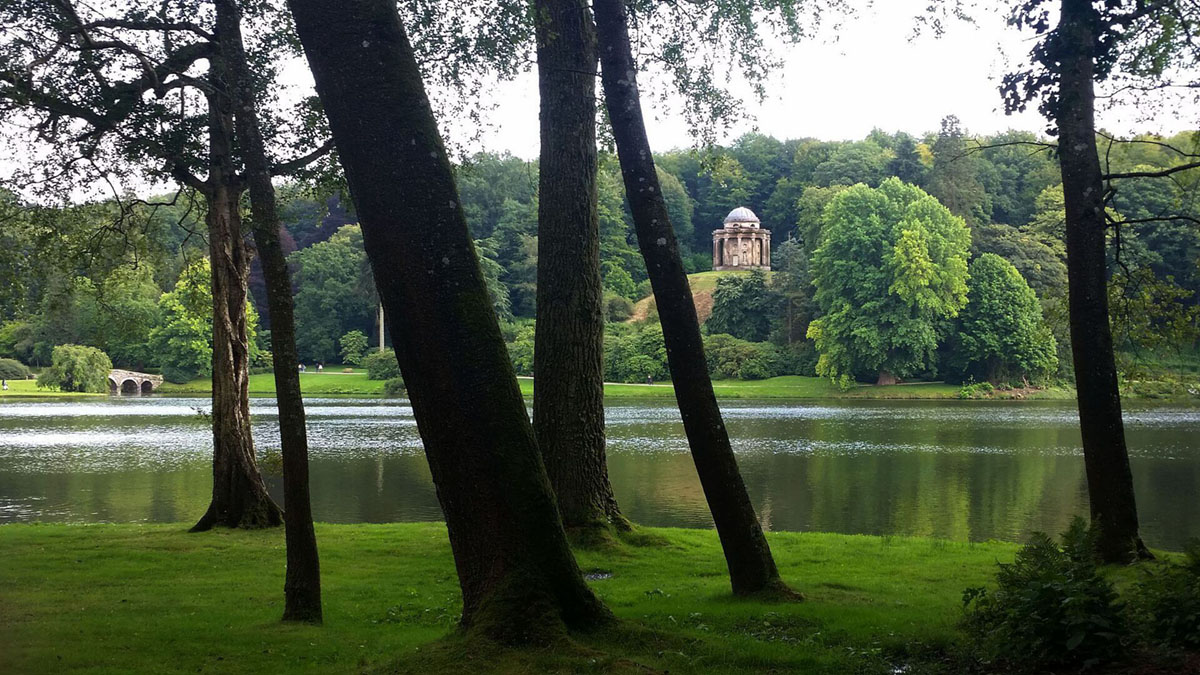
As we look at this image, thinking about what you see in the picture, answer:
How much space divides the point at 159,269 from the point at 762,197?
111444 millimetres

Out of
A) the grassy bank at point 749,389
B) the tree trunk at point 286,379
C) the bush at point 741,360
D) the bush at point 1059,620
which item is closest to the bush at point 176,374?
the grassy bank at point 749,389

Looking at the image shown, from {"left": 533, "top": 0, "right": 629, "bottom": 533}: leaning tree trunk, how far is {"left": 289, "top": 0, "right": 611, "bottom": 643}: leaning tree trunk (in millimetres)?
5951

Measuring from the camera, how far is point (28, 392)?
221 ft

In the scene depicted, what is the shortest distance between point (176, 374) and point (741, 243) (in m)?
58.2

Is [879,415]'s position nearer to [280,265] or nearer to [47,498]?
[47,498]

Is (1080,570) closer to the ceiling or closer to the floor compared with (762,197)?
closer to the floor

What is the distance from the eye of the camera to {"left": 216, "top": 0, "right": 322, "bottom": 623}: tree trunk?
26.3 feet

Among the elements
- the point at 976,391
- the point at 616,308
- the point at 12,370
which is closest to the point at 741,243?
the point at 616,308

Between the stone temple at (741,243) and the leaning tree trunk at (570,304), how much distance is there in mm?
92875

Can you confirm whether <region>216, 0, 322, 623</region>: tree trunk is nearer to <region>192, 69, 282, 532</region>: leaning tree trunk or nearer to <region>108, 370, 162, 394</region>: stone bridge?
<region>192, 69, 282, 532</region>: leaning tree trunk

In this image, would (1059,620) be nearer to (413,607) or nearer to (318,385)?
(413,607)

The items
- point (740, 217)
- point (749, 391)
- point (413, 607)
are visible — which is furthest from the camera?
point (740, 217)

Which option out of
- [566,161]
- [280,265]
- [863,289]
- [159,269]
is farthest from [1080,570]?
[863,289]

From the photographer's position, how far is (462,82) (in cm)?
1287
